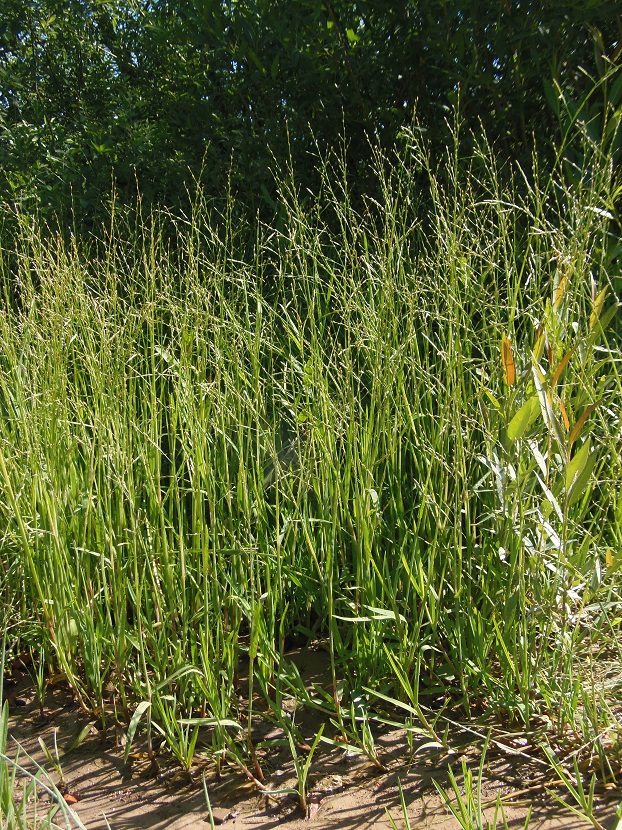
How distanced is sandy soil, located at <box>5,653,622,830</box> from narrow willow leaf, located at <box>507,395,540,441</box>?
0.76m

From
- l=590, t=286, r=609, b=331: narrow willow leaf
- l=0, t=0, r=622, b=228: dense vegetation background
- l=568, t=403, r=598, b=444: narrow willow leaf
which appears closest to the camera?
l=568, t=403, r=598, b=444: narrow willow leaf

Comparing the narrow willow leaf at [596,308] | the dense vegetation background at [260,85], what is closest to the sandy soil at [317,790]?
the narrow willow leaf at [596,308]

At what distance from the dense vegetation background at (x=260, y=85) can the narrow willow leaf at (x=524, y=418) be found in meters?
1.13

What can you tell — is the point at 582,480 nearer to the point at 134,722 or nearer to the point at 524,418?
the point at 524,418

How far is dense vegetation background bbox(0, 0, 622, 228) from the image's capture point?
3107 millimetres

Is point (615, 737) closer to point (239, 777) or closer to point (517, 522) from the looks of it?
point (517, 522)

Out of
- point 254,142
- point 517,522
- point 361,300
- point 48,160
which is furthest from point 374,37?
point 517,522

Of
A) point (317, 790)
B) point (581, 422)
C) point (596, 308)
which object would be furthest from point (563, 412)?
point (317, 790)

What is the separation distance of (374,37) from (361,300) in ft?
5.84

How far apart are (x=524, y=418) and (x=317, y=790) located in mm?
1021

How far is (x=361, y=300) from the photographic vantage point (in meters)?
2.34

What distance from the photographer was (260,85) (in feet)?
12.1

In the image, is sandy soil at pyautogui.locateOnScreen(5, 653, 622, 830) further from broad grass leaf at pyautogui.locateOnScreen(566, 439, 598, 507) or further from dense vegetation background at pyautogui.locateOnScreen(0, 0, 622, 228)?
dense vegetation background at pyautogui.locateOnScreen(0, 0, 622, 228)

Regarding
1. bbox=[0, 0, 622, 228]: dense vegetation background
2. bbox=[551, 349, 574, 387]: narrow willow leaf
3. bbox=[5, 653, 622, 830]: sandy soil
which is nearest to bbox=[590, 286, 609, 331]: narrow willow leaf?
bbox=[551, 349, 574, 387]: narrow willow leaf
